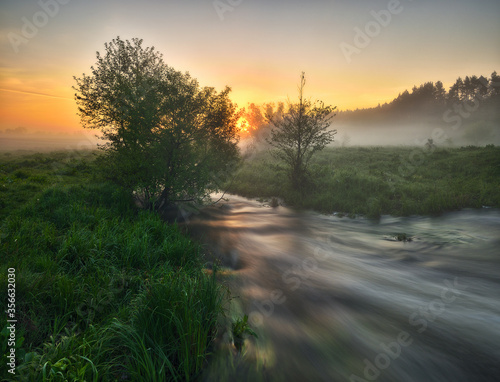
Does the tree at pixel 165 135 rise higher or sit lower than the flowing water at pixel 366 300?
higher

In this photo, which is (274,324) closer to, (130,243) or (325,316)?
(325,316)

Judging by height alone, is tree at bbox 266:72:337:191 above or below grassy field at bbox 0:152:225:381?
above

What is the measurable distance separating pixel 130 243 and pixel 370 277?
308 inches

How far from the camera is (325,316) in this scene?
5.80 metres

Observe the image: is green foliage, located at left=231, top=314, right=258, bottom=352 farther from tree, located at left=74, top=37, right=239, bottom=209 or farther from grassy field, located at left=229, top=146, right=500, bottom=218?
grassy field, located at left=229, top=146, right=500, bottom=218

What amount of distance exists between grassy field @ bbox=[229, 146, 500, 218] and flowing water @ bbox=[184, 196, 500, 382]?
2.38 meters

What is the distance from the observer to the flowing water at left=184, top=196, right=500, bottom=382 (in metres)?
4.22

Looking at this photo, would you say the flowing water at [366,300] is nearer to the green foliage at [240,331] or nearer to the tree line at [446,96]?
the green foliage at [240,331]

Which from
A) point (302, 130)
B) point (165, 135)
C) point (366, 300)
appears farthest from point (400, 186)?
point (165, 135)

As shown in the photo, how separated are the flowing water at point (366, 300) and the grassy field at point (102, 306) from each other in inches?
32.6

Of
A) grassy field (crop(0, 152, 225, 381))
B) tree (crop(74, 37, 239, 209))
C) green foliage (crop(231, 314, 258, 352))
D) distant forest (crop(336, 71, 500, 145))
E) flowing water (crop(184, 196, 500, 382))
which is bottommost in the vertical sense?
flowing water (crop(184, 196, 500, 382))

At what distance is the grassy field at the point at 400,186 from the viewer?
50.9 feet

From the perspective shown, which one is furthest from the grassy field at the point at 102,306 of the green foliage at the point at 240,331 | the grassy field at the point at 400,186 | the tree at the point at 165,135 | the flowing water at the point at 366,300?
the grassy field at the point at 400,186

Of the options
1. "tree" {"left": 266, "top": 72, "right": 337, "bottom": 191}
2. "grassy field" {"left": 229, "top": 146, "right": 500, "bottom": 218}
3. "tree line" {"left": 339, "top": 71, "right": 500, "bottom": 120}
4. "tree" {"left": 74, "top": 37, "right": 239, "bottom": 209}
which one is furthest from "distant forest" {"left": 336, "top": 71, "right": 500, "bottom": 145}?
"tree" {"left": 74, "top": 37, "right": 239, "bottom": 209}
